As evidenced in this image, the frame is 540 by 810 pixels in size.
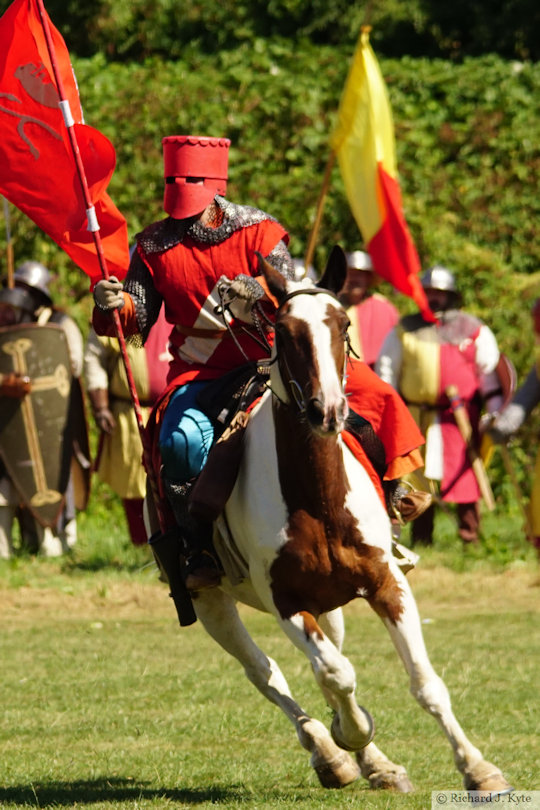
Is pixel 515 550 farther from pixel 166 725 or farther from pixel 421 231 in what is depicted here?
pixel 166 725

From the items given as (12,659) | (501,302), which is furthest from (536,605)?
(501,302)

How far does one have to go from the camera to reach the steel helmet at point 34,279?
12.4 m

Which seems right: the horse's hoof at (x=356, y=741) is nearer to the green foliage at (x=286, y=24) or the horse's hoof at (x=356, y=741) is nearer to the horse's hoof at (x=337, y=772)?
the horse's hoof at (x=337, y=772)

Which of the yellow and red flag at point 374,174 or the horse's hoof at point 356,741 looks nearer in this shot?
the horse's hoof at point 356,741

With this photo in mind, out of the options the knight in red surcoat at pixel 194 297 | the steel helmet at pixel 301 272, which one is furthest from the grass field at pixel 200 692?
the steel helmet at pixel 301 272

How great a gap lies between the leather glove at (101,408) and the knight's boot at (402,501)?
6310 millimetres

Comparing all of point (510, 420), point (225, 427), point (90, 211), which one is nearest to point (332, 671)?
point (225, 427)

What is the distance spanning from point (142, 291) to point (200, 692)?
274 cm

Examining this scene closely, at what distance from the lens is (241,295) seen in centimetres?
591

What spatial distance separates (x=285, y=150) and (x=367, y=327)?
353cm

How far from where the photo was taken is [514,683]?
8320mm

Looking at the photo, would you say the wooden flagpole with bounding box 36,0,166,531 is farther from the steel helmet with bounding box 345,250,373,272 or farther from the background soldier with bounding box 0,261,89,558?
the steel helmet with bounding box 345,250,373,272

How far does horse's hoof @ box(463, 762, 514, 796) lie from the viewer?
5406mm

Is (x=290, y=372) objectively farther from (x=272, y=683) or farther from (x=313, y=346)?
(x=272, y=683)
